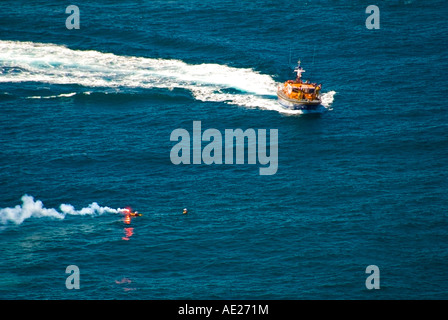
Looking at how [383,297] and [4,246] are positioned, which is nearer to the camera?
[383,297]

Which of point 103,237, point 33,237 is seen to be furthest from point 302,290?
point 33,237

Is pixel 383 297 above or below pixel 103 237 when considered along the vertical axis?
below

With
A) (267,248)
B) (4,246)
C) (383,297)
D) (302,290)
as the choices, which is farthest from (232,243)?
(4,246)

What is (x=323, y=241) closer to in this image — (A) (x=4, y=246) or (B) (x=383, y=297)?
(B) (x=383, y=297)

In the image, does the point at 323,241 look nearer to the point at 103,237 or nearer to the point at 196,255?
the point at 196,255

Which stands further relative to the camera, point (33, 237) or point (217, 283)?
point (33, 237)
